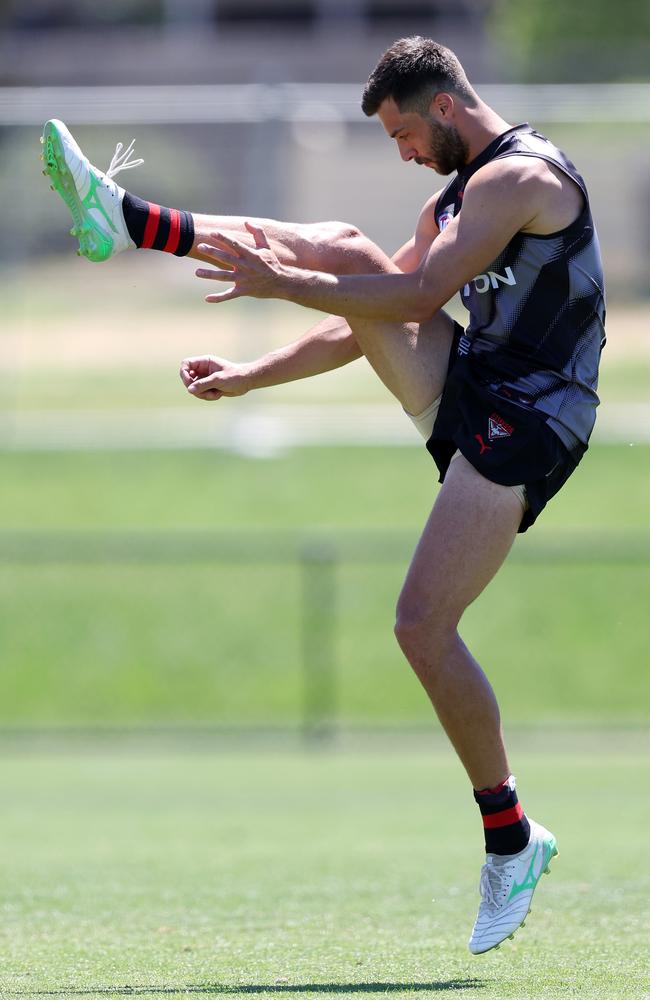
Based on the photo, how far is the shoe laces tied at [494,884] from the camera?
16.6 feet

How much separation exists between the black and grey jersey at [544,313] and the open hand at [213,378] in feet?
2.69

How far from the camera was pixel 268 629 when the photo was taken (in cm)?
1427

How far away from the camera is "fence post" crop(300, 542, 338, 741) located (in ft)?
43.7

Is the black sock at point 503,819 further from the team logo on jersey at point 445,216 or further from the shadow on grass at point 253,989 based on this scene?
the team logo on jersey at point 445,216

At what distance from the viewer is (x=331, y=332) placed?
5.76 meters

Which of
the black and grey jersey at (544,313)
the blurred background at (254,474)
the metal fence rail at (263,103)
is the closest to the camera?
the black and grey jersey at (544,313)

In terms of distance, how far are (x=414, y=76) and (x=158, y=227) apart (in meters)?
0.97

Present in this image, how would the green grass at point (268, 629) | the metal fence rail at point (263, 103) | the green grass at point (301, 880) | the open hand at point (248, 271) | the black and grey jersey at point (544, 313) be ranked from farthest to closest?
1. the metal fence rail at point (263, 103)
2. the green grass at point (268, 629)
3. the black and grey jersey at point (544, 313)
4. the open hand at point (248, 271)
5. the green grass at point (301, 880)

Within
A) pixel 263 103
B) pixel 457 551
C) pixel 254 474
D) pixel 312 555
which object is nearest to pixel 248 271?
pixel 457 551

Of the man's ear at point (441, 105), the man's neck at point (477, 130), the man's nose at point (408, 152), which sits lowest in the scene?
the man's nose at point (408, 152)

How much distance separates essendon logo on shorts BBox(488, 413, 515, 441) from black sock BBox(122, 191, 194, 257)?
114 cm

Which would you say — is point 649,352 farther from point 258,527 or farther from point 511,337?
point 511,337

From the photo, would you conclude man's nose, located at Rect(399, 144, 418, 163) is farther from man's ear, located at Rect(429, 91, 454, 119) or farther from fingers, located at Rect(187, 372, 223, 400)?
fingers, located at Rect(187, 372, 223, 400)

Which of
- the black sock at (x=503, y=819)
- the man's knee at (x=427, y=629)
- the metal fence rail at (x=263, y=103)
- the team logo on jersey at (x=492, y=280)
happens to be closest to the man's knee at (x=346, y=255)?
the team logo on jersey at (x=492, y=280)
